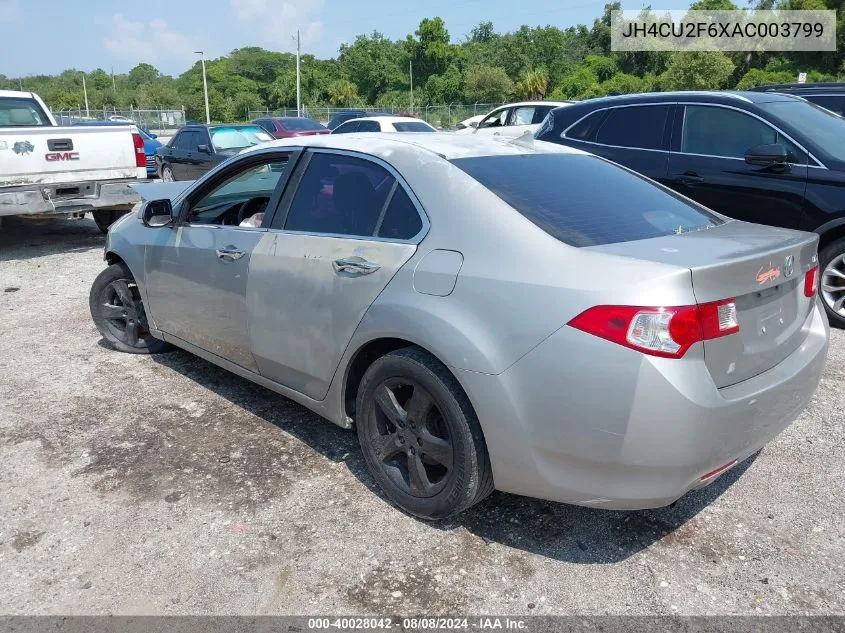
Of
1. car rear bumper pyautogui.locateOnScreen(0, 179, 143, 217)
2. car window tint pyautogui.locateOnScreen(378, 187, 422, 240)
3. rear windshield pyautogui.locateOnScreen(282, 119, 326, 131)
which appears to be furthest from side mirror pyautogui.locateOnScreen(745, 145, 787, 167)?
rear windshield pyautogui.locateOnScreen(282, 119, 326, 131)

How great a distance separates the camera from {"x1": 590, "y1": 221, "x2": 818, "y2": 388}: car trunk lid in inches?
97.7

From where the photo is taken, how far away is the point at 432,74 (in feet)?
269

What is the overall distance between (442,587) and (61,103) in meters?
98.4

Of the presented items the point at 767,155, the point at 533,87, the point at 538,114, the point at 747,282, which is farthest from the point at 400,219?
the point at 533,87

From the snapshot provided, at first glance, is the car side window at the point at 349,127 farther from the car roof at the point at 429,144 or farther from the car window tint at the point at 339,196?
the car window tint at the point at 339,196

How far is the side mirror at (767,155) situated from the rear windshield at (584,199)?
2570 millimetres

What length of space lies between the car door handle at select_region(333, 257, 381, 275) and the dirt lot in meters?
1.04

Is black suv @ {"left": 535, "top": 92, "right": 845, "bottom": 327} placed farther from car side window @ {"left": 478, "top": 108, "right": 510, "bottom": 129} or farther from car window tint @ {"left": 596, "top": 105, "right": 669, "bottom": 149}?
car side window @ {"left": 478, "top": 108, "right": 510, "bottom": 129}

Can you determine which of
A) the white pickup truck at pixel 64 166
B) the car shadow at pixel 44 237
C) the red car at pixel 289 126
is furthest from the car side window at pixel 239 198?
the red car at pixel 289 126

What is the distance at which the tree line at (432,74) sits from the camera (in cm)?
6221

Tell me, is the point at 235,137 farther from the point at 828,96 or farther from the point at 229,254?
the point at 229,254

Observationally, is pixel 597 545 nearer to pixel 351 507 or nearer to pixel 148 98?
pixel 351 507

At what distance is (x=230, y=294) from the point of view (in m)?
3.88

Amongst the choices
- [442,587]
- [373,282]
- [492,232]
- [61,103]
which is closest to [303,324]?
[373,282]
